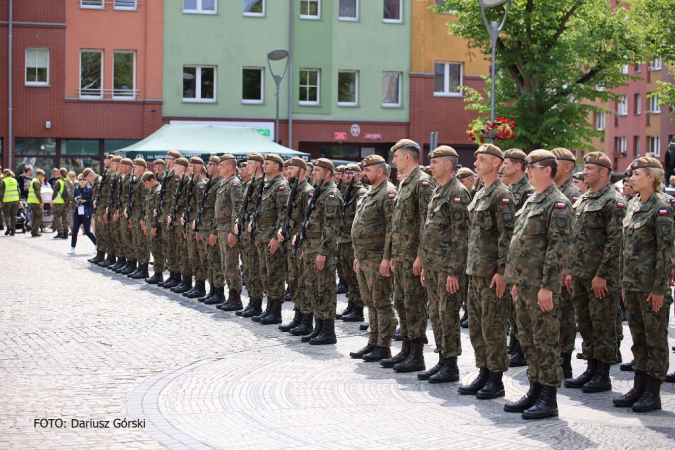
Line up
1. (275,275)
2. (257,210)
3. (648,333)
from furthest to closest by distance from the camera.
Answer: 1. (257,210)
2. (275,275)
3. (648,333)

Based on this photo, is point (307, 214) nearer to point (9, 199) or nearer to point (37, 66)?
point (9, 199)

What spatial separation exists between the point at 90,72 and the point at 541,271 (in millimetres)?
33401

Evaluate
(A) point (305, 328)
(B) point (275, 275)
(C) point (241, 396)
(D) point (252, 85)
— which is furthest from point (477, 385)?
(D) point (252, 85)

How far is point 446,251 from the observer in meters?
9.38

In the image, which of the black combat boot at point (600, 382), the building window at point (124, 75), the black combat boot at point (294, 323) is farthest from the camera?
the building window at point (124, 75)

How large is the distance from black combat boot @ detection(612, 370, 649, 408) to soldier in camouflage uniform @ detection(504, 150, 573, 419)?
785 millimetres

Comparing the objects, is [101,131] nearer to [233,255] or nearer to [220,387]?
[233,255]

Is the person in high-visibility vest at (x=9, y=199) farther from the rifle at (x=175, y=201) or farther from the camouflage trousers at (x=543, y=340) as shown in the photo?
the camouflage trousers at (x=543, y=340)

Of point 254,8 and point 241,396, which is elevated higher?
point 254,8

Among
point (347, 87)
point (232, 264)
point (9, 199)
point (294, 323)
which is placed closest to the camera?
point (294, 323)

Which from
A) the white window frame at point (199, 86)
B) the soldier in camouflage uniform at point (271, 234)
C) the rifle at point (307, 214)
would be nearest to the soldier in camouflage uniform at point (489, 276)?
the rifle at point (307, 214)

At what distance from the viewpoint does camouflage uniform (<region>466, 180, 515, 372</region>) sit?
866cm

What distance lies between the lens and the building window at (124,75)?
39.1 metres

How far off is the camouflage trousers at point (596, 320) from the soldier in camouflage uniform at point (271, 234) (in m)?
4.70
